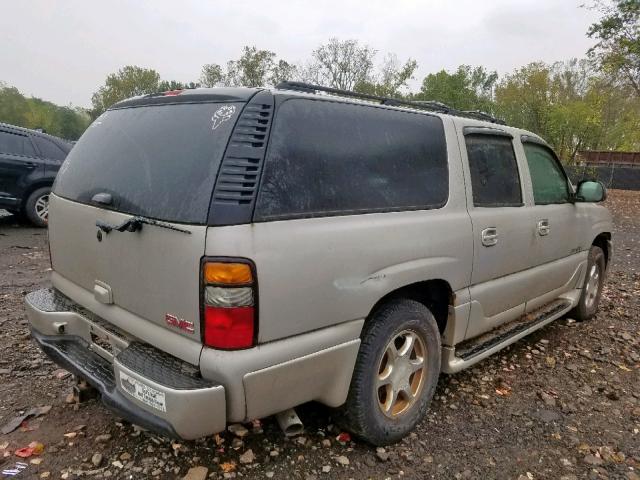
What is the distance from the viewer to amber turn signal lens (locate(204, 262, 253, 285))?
5.83ft

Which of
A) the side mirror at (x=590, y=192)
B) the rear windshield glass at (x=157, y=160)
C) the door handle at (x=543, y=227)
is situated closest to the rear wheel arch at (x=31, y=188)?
the rear windshield glass at (x=157, y=160)

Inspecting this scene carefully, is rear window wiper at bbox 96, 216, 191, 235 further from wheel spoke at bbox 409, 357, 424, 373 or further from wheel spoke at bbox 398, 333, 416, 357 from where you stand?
wheel spoke at bbox 409, 357, 424, 373

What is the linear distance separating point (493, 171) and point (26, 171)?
7.73 m

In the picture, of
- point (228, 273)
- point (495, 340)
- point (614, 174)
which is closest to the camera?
point (228, 273)

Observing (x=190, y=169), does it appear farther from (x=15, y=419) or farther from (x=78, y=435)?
(x=15, y=419)

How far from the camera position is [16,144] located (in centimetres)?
790

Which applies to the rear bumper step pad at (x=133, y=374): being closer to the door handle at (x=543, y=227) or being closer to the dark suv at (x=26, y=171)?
the door handle at (x=543, y=227)

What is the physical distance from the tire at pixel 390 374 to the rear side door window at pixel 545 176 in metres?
1.61

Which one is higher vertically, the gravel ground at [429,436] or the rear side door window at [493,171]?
the rear side door window at [493,171]

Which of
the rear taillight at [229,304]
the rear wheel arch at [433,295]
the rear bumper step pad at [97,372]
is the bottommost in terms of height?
the rear bumper step pad at [97,372]

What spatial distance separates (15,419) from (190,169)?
1944 millimetres

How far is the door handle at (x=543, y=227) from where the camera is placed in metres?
3.47

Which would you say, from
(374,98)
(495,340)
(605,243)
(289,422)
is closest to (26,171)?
(374,98)

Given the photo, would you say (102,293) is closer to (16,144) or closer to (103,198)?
(103,198)
